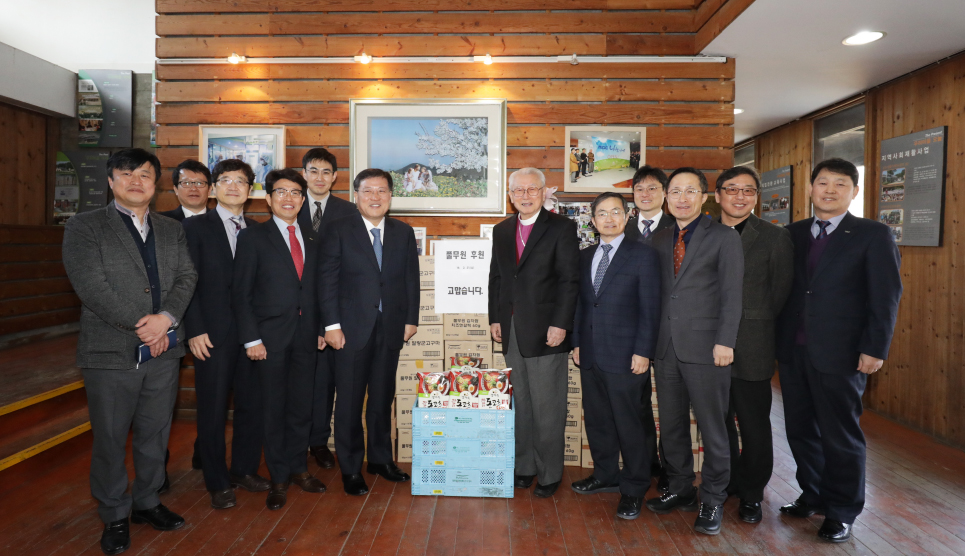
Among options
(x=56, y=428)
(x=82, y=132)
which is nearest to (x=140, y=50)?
(x=82, y=132)

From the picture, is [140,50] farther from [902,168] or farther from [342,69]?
[902,168]

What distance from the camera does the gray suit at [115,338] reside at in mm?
2340

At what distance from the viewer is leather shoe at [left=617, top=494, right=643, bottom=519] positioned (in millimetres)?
2740

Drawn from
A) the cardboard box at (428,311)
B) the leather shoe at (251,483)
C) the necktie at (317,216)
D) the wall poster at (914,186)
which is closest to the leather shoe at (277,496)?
the leather shoe at (251,483)

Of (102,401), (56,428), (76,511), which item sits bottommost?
(76,511)

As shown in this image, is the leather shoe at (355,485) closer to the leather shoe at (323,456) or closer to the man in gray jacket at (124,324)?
the leather shoe at (323,456)

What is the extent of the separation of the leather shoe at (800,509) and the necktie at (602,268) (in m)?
1.61

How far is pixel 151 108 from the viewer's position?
712 cm

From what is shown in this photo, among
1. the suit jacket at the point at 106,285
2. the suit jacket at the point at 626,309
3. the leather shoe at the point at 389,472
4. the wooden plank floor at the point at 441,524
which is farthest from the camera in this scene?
the leather shoe at the point at 389,472

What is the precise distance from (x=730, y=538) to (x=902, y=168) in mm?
3947

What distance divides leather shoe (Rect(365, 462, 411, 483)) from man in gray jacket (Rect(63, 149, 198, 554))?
3.40 ft

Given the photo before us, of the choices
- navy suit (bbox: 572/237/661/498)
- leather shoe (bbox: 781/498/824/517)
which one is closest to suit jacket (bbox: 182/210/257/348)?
navy suit (bbox: 572/237/661/498)

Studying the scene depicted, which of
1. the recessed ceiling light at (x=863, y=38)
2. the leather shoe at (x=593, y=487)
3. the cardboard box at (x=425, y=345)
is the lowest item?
the leather shoe at (x=593, y=487)

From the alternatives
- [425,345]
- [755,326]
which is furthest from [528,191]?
[755,326]
